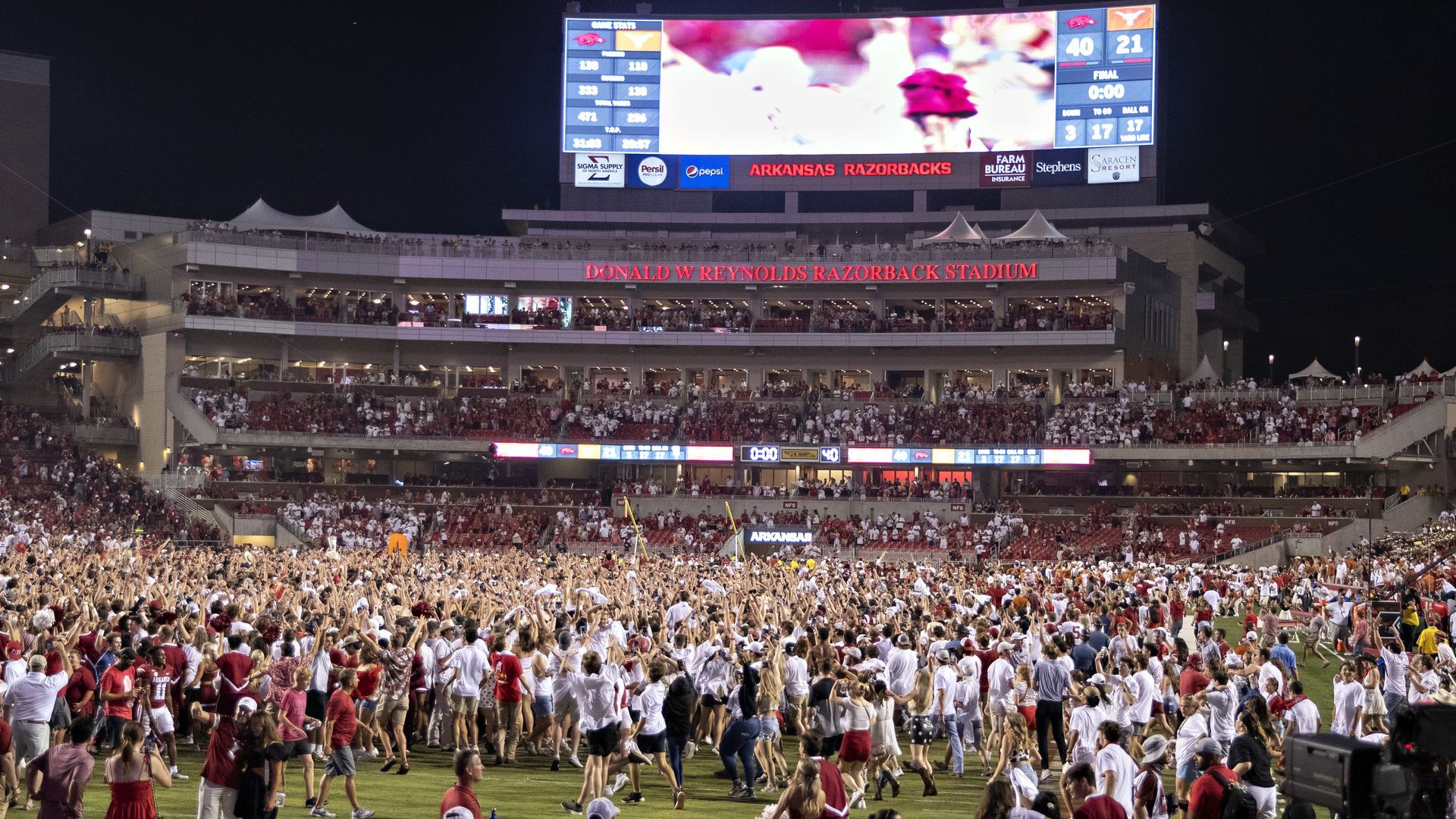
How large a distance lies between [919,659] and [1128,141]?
45.2 meters

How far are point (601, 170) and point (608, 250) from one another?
4.08 metres

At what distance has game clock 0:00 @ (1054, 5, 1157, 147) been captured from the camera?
5809cm

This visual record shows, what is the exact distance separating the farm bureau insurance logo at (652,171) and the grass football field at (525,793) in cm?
4801

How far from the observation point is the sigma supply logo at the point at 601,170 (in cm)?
6253

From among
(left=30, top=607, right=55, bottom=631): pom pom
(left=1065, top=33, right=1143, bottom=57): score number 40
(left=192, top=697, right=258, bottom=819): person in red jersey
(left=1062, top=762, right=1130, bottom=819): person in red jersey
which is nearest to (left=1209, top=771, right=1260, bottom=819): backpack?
(left=1062, top=762, right=1130, bottom=819): person in red jersey

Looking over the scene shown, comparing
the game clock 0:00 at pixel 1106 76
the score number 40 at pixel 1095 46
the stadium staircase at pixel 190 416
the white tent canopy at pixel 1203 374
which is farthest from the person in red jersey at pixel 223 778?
the score number 40 at pixel 1095 46

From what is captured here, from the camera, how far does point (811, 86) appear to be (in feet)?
202

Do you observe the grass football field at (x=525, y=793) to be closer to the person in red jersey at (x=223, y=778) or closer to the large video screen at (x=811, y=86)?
the person in red jersey at (x=223, y=778)

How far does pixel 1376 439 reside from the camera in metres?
48.8

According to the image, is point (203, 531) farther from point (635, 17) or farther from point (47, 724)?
point (47, 724)

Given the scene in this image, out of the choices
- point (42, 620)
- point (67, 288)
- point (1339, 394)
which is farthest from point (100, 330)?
point (1339, 394)

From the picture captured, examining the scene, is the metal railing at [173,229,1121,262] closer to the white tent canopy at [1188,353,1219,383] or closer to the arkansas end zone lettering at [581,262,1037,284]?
the arkansas end zone lettering at [581,262,1037,284]

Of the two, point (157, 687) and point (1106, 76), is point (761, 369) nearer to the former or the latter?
point (1106, 76)

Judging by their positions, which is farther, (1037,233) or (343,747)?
(1037,233)
